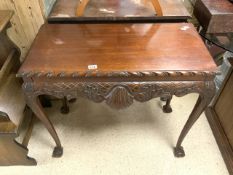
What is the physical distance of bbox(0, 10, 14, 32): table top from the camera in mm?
930

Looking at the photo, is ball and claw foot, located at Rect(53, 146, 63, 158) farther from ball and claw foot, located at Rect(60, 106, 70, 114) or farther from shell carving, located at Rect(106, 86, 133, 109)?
shell carving, located at Rect(106, 86, 133, 109)

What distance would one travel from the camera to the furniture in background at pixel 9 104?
1.00 meters

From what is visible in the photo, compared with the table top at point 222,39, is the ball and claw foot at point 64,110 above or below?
below

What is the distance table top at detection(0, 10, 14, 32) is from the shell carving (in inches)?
22.3

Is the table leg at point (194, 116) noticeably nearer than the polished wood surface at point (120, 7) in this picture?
Yes

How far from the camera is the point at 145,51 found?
0.87m

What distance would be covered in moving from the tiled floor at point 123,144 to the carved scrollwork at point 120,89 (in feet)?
1.69

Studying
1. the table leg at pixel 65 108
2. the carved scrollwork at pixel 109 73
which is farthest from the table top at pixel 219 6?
the table leg at pixel 65 108

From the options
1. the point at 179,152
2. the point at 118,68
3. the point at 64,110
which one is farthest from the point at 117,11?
the point at 179,152

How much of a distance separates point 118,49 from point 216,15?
53 centimetres

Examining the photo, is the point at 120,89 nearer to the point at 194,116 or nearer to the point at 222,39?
the point at 194,116

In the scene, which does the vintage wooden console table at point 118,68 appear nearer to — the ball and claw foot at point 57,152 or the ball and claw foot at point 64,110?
the ball and claw foot at point 57,152

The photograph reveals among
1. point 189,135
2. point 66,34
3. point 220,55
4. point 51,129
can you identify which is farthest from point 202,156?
point 66,34

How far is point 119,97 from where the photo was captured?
2.81ft
